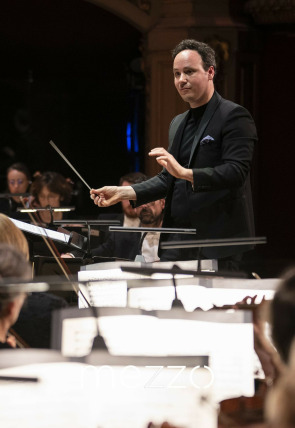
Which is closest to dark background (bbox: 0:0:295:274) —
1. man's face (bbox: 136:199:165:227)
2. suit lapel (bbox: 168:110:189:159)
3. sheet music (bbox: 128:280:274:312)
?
man's face (bbox: 136:199:165:227)

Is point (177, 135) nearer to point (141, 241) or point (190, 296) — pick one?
point (190, 296)

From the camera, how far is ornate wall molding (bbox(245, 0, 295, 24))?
663 cm

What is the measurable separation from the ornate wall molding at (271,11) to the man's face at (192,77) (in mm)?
3914

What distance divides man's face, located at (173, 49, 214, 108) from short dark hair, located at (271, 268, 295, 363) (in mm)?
1849

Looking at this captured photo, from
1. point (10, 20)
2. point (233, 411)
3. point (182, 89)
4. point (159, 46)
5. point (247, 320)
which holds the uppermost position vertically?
point (10, 20)

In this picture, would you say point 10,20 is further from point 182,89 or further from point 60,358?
point 60,358

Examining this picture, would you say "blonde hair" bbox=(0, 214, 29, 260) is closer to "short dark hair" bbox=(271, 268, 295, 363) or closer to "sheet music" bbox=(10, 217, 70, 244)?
"short dark hair" bbox=(271, 268, 295, 363)

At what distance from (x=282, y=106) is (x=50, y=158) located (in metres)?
4.34

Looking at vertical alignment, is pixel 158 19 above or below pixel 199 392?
above

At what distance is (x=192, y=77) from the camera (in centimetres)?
292

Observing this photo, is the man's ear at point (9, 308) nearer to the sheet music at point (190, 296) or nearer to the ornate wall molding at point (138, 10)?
the sheet music at point (190, 296)

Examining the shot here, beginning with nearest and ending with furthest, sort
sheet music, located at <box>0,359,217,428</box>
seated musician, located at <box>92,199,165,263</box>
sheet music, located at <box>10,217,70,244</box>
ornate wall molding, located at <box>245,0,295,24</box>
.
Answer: sheet music, located at <box>0,359,217,428</box>
sheet music, located at <box>10,217,70,244</box>
seated musician, located at <box>92,199,165,263</box>
ornate wall molding, located at <box>245,0,295,24</box>

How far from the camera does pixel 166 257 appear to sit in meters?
3.04

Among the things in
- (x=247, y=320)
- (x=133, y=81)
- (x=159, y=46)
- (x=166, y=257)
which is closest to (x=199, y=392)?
(x=247, y=320)
